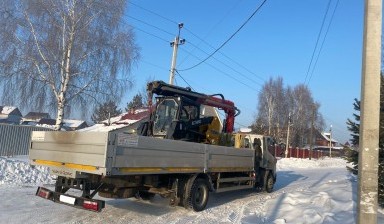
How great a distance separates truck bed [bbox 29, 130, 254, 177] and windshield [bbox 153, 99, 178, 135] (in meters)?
1.59

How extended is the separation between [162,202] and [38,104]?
10702 millimetres

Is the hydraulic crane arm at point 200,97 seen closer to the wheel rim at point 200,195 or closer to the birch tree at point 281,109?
the wheel rim at point 200,195

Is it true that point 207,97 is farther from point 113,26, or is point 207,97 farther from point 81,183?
point 113,26

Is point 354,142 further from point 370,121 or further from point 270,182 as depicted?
point 370,121

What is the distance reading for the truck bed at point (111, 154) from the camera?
24.3 feet

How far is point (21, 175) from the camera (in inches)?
545

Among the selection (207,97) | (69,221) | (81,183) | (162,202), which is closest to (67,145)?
(81,183)

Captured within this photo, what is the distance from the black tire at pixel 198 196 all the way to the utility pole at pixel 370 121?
5644 millimetres

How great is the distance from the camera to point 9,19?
18.5 m

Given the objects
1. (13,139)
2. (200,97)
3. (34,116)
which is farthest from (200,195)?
(34,116)

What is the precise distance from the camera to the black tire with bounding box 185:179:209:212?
32.8ft

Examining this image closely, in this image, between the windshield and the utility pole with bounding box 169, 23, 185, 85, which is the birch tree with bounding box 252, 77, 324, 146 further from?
the windshield

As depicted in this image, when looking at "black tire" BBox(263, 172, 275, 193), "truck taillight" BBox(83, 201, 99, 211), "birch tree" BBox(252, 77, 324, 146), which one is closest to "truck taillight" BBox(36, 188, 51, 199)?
"truck taillight" BBox(83, 201, 99, 211)

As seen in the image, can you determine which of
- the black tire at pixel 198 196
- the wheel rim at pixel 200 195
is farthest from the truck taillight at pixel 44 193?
the wheel rim at pixel 200 195
